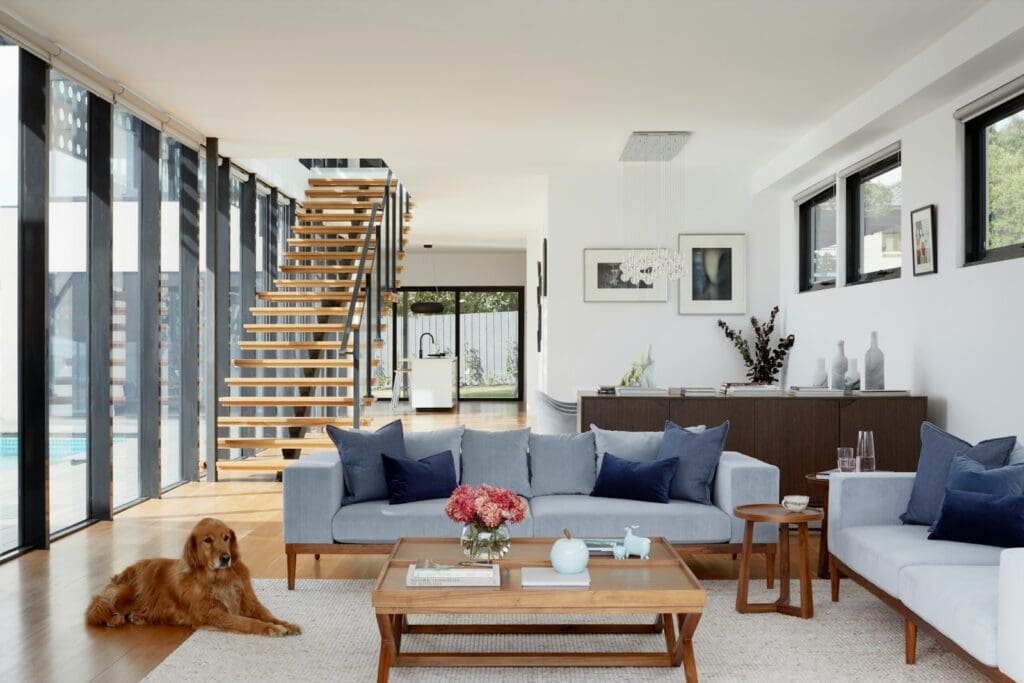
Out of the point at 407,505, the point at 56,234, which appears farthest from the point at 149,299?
the point at 407,505

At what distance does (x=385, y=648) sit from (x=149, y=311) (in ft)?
15.4

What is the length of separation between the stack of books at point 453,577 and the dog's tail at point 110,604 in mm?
1386

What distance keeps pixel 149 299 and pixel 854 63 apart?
5052 mm

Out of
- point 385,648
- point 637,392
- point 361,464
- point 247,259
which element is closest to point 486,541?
point 385,648

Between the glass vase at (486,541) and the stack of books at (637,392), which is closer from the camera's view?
the glass vase at (486,541)

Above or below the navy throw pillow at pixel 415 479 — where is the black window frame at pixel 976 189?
above

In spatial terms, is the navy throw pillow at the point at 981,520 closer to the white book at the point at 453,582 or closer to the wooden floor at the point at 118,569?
the wooden floor at the point at 118,569

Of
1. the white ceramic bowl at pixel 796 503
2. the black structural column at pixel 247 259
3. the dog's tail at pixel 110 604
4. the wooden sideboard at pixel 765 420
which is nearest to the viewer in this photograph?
the dog's tail at pixel 110 604

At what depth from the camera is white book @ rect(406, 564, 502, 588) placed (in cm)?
341

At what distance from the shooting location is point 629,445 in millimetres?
5344

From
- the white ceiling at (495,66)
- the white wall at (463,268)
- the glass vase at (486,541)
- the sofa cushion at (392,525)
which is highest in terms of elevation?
the white ceiling at (495,66)

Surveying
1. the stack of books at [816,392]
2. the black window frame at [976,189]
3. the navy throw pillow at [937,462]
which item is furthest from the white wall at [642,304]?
the navy throw pillow at [937,462]

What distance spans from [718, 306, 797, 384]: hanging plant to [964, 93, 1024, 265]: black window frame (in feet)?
10.7

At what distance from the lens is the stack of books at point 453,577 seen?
3.41 meters
